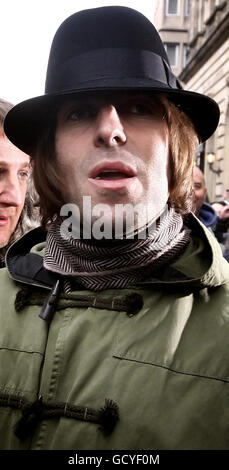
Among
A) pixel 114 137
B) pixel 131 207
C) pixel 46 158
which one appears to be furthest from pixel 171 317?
pixel 46 158

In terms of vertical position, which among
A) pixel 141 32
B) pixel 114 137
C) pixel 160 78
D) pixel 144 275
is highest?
pixel 141 32

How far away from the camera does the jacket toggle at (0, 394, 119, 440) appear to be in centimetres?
145

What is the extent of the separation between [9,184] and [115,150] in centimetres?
139

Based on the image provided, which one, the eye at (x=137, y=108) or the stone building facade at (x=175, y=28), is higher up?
the eye at (x=137, y=108)

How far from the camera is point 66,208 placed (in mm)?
1806

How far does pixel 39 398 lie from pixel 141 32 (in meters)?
1.32

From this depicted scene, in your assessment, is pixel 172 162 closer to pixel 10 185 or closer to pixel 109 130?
pixel 109 130

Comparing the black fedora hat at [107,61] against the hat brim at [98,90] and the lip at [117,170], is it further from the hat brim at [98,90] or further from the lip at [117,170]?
the lip at [117,170]

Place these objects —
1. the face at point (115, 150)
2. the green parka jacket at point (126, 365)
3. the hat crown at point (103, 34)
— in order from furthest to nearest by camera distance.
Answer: the hat crown at point (103, 34)
the face at point (115, 150)
the green parka jacket at point (126, 365)

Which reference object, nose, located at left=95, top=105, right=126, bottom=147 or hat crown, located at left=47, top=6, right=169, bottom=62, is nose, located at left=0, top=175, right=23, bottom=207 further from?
nose, located at left=95, top=105, right=126, bottom=147

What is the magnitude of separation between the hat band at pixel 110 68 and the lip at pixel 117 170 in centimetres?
29

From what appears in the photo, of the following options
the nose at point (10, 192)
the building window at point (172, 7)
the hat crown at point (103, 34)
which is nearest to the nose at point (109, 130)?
the hat crown at point (103, 34)

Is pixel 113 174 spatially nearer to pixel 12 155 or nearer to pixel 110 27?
pixel 110 27

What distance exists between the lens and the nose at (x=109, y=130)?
1525mm
